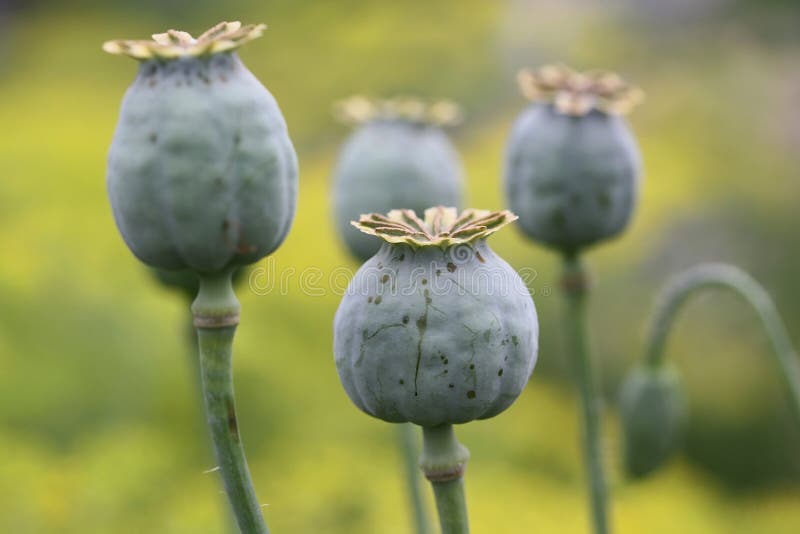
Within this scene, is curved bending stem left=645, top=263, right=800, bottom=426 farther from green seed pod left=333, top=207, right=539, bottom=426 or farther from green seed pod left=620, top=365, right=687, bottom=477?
green seed pod left=333, top=207, right=539, bottom=426

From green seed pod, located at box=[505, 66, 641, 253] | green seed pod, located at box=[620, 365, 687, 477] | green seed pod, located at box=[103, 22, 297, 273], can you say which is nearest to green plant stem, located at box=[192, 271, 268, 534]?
green seed pod, located at box=[103, 22, 297, 273]

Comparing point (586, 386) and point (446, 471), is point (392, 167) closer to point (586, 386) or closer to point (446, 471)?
point (586, 386)

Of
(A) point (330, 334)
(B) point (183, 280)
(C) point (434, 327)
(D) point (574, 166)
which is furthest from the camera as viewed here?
(A) point (330, 334)

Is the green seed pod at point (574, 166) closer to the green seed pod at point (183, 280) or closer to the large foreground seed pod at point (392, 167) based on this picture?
the large foreground seed pod at point (392, 167)

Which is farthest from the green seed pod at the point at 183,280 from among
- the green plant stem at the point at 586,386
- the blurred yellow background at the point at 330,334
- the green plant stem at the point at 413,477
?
the green plant stem at the point at 586,386

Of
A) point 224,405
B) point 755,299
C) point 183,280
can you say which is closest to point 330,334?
point 183,280

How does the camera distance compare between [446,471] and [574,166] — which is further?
[574,166]
